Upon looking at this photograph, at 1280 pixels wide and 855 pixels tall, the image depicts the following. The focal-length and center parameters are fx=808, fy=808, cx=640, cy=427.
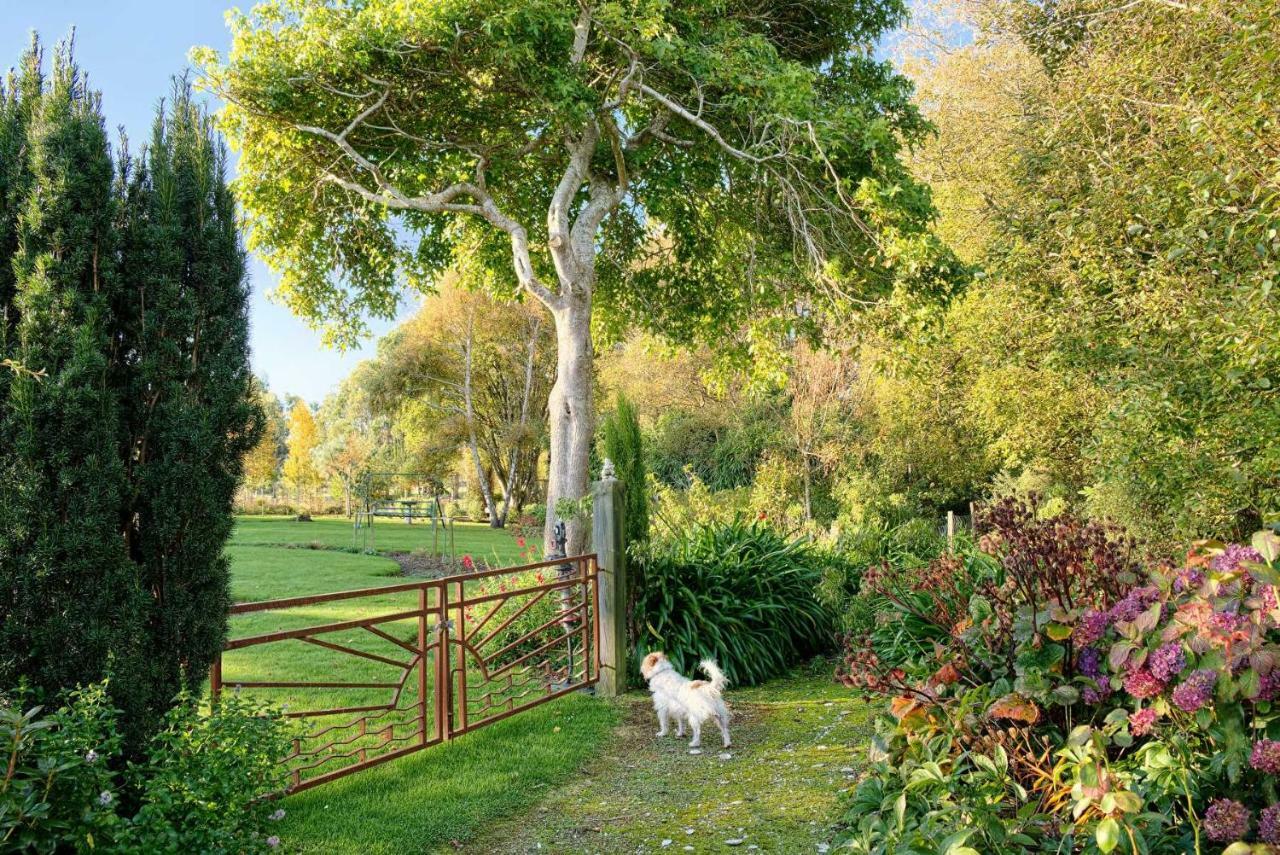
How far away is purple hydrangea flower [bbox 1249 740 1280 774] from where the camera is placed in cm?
207

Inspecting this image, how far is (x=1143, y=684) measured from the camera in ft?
8.01

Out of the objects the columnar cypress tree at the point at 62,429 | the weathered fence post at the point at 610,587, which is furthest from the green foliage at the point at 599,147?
the columnar cypress tree at the point at 62,429

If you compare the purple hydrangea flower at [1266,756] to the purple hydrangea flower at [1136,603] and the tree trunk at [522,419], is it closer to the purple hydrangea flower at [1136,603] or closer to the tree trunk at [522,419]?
the purple hydrangea flower at [1136,603]

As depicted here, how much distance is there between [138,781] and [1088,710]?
368cm

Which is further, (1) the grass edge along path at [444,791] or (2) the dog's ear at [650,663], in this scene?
(2) the dog's ear at [650,663]

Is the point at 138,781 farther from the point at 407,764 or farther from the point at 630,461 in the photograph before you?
the point at 630,461

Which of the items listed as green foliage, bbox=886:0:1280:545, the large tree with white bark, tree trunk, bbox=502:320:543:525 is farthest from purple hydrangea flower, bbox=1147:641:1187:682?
tree trunk, bbox=502:320:543:525

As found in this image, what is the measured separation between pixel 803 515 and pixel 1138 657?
44.6 feet

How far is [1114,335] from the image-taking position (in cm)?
632

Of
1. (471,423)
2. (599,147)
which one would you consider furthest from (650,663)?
(471,423)

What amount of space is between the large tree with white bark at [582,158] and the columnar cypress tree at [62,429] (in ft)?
14.4

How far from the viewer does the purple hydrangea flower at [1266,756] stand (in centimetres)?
207

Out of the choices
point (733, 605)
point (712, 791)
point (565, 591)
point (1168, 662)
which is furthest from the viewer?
point (565, 591)

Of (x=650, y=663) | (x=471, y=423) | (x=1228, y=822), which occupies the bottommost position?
(x=650, y=663)
